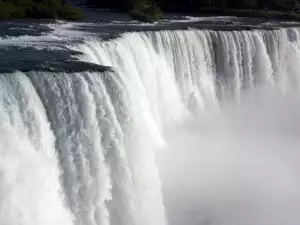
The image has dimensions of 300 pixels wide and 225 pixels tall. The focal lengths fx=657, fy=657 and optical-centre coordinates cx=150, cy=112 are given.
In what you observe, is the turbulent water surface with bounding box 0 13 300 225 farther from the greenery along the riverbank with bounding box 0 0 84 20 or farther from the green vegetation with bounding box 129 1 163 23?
the greenery along the riverbank with bounding box 0 0 84 20

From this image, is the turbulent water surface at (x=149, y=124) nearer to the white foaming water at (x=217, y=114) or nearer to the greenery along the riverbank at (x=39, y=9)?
the white foaming water at (x=217, y=114)

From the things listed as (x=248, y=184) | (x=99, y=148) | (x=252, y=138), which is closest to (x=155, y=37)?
(x=252, y=138)

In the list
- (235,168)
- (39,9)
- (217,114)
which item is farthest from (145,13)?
(235,168)

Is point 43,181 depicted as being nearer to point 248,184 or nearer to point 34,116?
point 34,116

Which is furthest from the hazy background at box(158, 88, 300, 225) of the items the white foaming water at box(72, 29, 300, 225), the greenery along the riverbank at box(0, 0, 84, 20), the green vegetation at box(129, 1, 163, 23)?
the greenery along the riverbank at box(0, 0, 84, 20)

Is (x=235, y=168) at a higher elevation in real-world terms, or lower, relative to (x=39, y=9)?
lower

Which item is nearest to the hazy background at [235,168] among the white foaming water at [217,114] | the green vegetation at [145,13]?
the white foaming water at [217,114]

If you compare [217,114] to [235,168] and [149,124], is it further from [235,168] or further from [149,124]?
[149,124]

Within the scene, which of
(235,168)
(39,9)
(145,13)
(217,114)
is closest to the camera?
(235,168)
